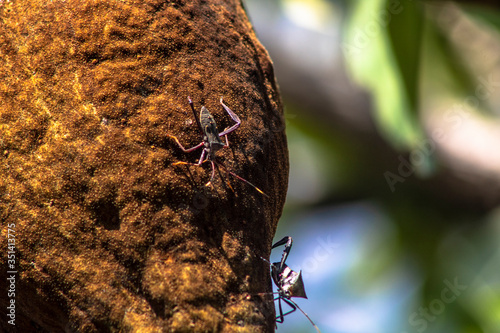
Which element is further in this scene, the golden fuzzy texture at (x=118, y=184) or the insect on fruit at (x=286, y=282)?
the insect on fruit at (x=286, y=282)

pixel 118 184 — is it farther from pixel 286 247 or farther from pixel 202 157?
pixel 286 247

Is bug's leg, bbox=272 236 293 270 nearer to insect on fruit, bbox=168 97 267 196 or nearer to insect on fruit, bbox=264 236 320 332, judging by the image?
insect on fruit, bbox=264 236 320 332

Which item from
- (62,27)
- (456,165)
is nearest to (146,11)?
(62,27)

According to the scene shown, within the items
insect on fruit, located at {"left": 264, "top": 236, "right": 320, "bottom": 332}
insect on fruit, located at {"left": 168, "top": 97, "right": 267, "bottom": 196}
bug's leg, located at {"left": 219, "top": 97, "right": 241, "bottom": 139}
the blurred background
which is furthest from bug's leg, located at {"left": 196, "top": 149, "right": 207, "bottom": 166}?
the blurred background

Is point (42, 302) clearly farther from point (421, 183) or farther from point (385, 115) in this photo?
point (421, 183)

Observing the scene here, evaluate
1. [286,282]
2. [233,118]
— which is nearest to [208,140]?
[233,118]

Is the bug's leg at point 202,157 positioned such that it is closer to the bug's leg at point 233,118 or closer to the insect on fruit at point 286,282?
the bug's leg at point 233,118

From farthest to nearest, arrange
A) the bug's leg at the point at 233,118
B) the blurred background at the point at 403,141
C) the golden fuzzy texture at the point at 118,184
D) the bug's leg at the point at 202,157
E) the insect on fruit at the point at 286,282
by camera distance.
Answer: the blurred background at the point at 403,141 → the insect on fruit at the point at 286,282 → the bug's leg at the point at 233,118 → the bug's leg at the point at 202,157 → the golden fuzzy texture at the point at 118,184

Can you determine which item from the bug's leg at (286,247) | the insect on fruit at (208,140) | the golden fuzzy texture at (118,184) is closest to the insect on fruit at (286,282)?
the bug's leg at (286,247)

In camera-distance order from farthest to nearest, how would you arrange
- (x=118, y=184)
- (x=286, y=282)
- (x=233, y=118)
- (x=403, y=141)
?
1. (x=403, y=141)
2. (x=286, y=282)
3. (x=233, y=118)
4. (x=118, y=184)

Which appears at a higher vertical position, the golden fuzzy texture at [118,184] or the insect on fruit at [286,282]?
the golden fuzzy texture at [118,184]
